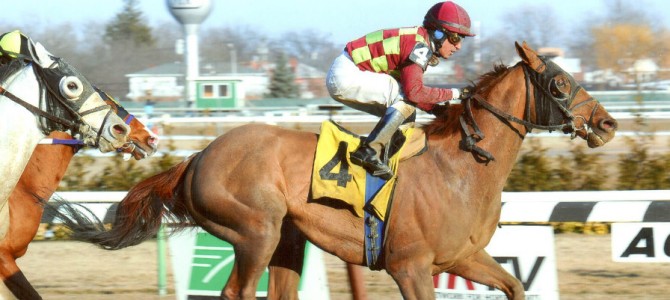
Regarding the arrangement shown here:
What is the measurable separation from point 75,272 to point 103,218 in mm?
1450

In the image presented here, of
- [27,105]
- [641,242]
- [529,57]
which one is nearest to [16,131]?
[27,105]

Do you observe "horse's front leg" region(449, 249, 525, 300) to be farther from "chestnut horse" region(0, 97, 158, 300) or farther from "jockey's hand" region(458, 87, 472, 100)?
"chestnut horse" region(0, 97, 158, 300)

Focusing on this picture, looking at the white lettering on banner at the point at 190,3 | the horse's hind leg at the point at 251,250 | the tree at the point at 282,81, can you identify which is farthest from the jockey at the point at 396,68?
the white lettering on banner at the point at 190,3

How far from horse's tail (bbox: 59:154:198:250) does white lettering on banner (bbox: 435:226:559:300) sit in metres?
1.61

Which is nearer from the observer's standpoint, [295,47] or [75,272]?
[75,272]

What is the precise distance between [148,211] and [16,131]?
3.73 ft

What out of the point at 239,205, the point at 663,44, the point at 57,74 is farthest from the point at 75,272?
the point at 663,44

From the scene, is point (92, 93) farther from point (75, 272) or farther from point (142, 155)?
point (75, 272)

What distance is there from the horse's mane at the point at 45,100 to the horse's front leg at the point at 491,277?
6.95ft


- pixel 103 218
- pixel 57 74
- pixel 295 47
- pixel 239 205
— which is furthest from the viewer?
pixel 295 47

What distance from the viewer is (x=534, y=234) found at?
18.2 ft

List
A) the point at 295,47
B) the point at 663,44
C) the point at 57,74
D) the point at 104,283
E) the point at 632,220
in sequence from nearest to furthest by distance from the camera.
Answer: the point at 57,74 → the point at 632,220 → the point at 104,283 → the point at 663,44 → the point at 295,47

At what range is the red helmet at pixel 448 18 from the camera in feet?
16.0

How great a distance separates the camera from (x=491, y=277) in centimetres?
501
